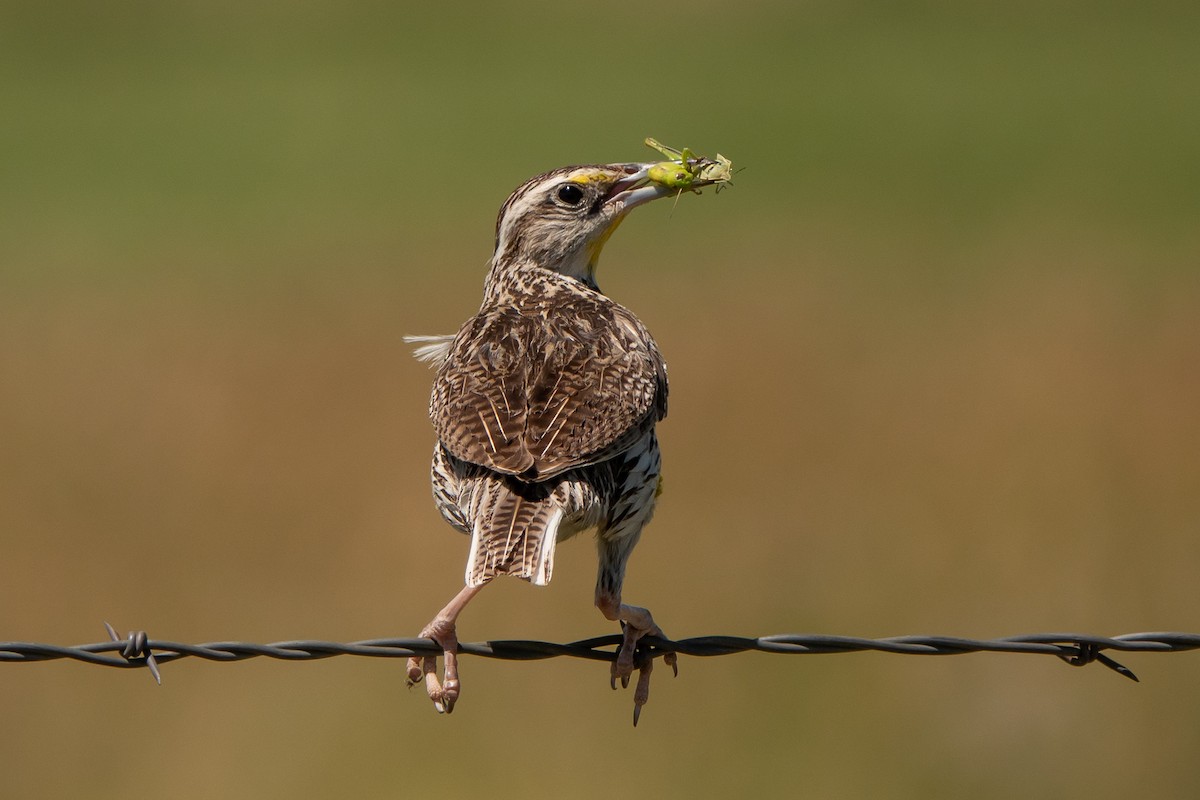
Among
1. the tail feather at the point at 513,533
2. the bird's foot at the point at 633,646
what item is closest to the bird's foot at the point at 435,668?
the tail feather at the point at 513,533

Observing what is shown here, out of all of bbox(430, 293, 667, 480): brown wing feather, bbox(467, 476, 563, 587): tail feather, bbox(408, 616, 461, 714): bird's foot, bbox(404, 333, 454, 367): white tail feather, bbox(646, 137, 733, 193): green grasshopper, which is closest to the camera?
bbox(467, 476, 563, 587): tail feather

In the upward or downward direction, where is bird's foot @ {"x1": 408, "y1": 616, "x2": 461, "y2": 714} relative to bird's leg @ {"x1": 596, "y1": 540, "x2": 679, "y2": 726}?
downward

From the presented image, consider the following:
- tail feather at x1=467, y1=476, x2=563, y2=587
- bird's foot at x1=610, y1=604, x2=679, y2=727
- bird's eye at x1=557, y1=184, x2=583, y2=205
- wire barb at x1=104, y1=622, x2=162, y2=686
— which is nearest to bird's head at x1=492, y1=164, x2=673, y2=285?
bird's eye at x1=557, y1=184, x2=583, y2=205

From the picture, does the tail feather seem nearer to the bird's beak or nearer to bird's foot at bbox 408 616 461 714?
bird's foot at bbox 408 616 461 714

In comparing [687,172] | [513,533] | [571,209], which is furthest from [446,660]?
[687,172]

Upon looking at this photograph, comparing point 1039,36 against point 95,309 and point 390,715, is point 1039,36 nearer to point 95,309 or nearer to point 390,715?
point 95,309

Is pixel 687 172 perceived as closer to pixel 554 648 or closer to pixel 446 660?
pixel 446 660

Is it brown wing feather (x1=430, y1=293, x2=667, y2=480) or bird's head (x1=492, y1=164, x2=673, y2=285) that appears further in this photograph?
bird's head (x1=492, y1=164, x2=673, y2=285)

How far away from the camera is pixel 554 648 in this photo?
232 inches

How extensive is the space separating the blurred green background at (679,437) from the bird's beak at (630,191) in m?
3.98

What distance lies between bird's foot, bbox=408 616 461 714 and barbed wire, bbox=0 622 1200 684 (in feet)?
1.18

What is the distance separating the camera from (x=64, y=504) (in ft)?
54.0

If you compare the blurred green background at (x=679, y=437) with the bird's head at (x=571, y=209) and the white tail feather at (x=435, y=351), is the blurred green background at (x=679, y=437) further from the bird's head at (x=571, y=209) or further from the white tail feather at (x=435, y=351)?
the white tail feather at (x=435, y=351)

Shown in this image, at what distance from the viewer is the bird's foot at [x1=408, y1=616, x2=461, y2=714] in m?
6.56
